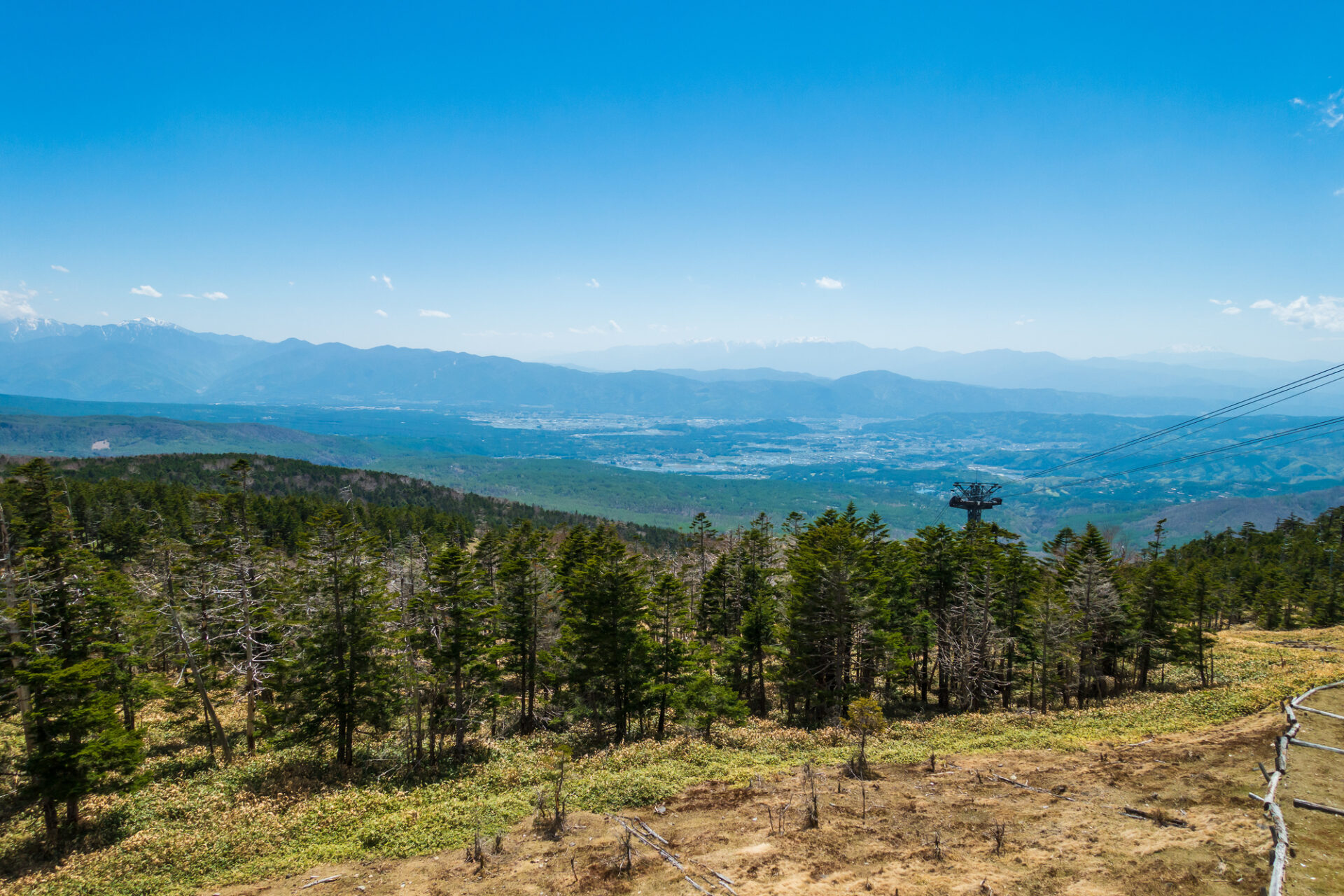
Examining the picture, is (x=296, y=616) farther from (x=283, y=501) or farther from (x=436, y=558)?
(x=283, y=501)

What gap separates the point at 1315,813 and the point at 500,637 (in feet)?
102

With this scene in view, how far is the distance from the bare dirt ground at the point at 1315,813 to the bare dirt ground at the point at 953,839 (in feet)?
0.20

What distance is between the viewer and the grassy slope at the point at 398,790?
18.1 metres

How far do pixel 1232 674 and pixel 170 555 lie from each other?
206 feet

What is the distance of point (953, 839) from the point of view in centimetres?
1557

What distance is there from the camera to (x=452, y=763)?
27.3 m

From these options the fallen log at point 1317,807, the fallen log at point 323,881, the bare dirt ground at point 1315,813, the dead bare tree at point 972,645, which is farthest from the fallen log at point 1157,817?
the fallen log at point 323,881

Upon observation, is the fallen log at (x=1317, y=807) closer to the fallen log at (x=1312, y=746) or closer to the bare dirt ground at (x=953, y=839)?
the bare dirt ground at (x=953, y=839)

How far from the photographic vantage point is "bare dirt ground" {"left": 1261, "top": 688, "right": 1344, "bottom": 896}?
1160 centimetres

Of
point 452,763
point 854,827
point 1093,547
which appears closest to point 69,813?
point 452,763

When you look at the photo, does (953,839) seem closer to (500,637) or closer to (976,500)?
(500,637)

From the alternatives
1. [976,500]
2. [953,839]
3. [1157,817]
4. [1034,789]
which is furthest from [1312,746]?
[976,500]

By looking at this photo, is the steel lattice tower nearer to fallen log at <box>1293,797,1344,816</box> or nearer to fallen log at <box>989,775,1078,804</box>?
fallen log at <box>989,775,1078,804</box>

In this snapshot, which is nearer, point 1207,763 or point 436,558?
point 1207,763
